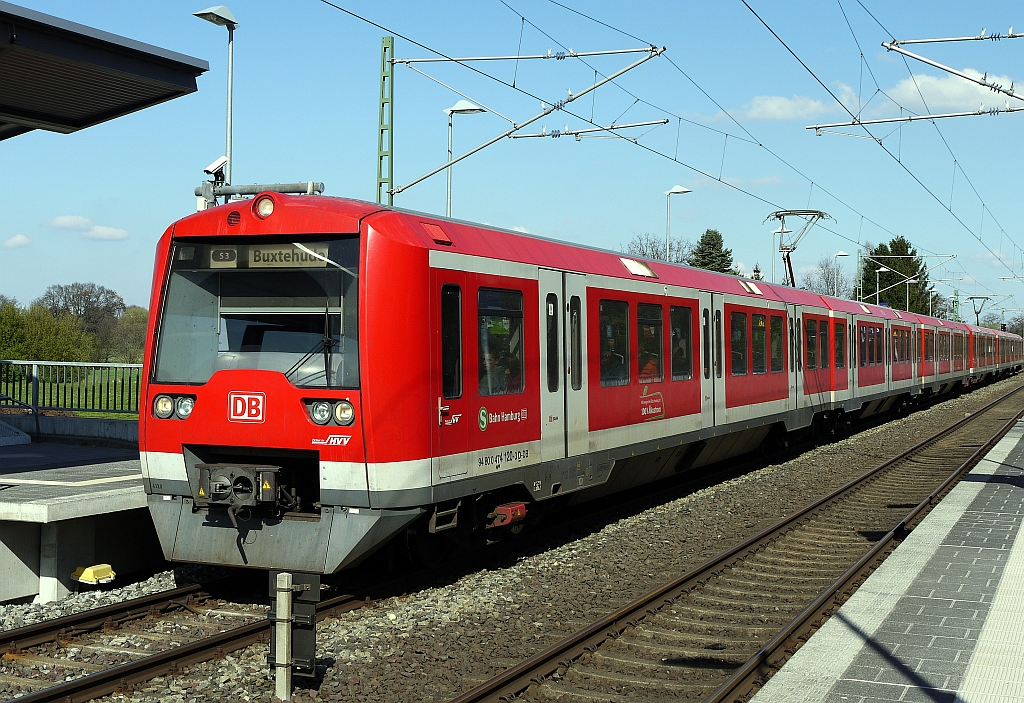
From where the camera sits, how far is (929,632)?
6.84 metres

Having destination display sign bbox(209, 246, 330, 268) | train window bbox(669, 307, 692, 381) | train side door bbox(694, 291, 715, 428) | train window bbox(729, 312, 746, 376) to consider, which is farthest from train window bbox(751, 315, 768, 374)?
destination display sign bbox(209, 246, 330, 268)

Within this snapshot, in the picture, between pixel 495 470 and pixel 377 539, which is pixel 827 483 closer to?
pixel 495 470

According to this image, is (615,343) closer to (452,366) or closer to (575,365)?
(575,365)

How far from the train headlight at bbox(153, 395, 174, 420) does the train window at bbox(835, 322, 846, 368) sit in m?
16.6

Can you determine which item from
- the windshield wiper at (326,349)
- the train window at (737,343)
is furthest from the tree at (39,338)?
the windshield wiper at (326,349)

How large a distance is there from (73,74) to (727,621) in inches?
299

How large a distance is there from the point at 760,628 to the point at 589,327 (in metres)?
3.92

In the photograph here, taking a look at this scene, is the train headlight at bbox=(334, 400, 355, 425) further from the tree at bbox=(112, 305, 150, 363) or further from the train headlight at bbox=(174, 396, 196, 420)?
the tree at bbox=(112, 305, 150, 363)

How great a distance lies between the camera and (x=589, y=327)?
1057 centimetres

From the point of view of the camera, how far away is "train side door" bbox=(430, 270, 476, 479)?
7.91 meters

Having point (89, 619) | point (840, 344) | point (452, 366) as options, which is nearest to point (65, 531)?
point (89, 619)

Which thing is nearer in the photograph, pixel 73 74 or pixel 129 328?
pixel 73 74

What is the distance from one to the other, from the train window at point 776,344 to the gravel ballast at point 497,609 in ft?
10.9

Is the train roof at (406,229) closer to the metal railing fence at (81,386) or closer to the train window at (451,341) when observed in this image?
the train window at (451,341)
